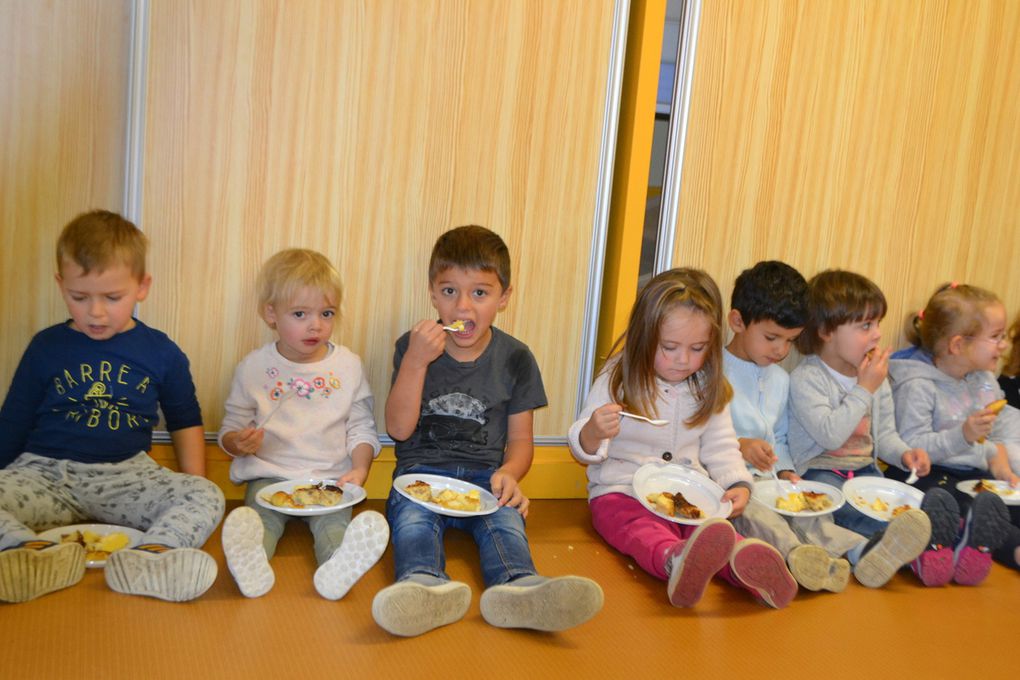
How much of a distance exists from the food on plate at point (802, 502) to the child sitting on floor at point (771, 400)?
0.10 ft

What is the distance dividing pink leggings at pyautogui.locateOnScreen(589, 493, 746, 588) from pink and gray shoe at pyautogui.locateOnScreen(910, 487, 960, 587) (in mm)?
A: 506

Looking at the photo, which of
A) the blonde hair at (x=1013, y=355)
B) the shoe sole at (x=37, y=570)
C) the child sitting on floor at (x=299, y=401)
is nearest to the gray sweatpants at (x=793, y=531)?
the child sitting on floor at (x=299, y=401)

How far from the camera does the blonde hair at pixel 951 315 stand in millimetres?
2756

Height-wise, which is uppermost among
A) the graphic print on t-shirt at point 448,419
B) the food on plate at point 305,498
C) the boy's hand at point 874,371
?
the boy's hand at point 874,371

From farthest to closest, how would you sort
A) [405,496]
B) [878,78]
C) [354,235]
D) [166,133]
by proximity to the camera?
[878,78], [354,235], [166,133], [405,496]

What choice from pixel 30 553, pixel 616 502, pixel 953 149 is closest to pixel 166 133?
pixel 30 553

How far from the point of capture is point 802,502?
2.33 metres

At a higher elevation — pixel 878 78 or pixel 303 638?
pixel 878 78

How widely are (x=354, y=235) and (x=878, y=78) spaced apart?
5.80 ft

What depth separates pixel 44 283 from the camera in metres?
2.29

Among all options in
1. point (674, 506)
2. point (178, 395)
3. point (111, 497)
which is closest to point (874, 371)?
point (674, 506)

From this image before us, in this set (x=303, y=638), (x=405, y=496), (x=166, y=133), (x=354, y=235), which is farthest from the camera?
(x=354, y=235)

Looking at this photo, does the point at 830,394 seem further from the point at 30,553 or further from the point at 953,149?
the point at 30,553

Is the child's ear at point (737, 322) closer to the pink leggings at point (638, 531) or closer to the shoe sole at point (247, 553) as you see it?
the pink leggings at point (638, 531)
